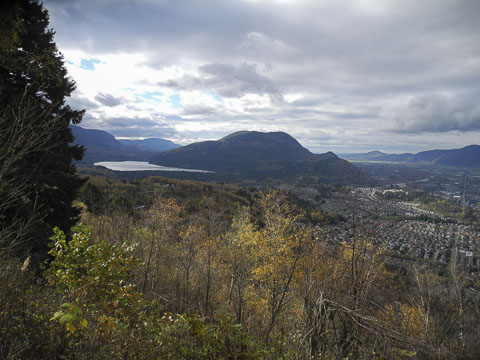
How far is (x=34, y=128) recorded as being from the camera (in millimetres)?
7562

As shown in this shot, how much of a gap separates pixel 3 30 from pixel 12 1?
42.0 inches

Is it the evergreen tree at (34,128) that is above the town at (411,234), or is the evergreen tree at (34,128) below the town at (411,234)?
above

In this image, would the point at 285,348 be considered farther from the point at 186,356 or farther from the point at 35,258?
the point at 35,258

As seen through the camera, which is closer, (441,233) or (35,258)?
(35,258)

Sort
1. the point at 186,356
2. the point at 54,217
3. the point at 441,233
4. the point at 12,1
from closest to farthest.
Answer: the point at 186,356, the point at 12,1, the point at 54,217, the point at 441,233

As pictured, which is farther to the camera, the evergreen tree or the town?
the evergreen tree

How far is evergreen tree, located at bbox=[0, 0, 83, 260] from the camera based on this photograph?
271 inches

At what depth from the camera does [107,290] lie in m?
4.67

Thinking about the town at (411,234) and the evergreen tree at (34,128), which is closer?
the town at (411,234)

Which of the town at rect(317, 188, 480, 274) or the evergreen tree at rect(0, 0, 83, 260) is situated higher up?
the evergreen tree at rect(0, 0, 83, 260)

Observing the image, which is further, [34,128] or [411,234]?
[411,234]

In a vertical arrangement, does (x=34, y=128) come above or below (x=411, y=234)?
above

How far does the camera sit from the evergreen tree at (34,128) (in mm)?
6895

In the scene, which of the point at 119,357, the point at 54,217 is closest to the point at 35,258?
the point at 54,217
